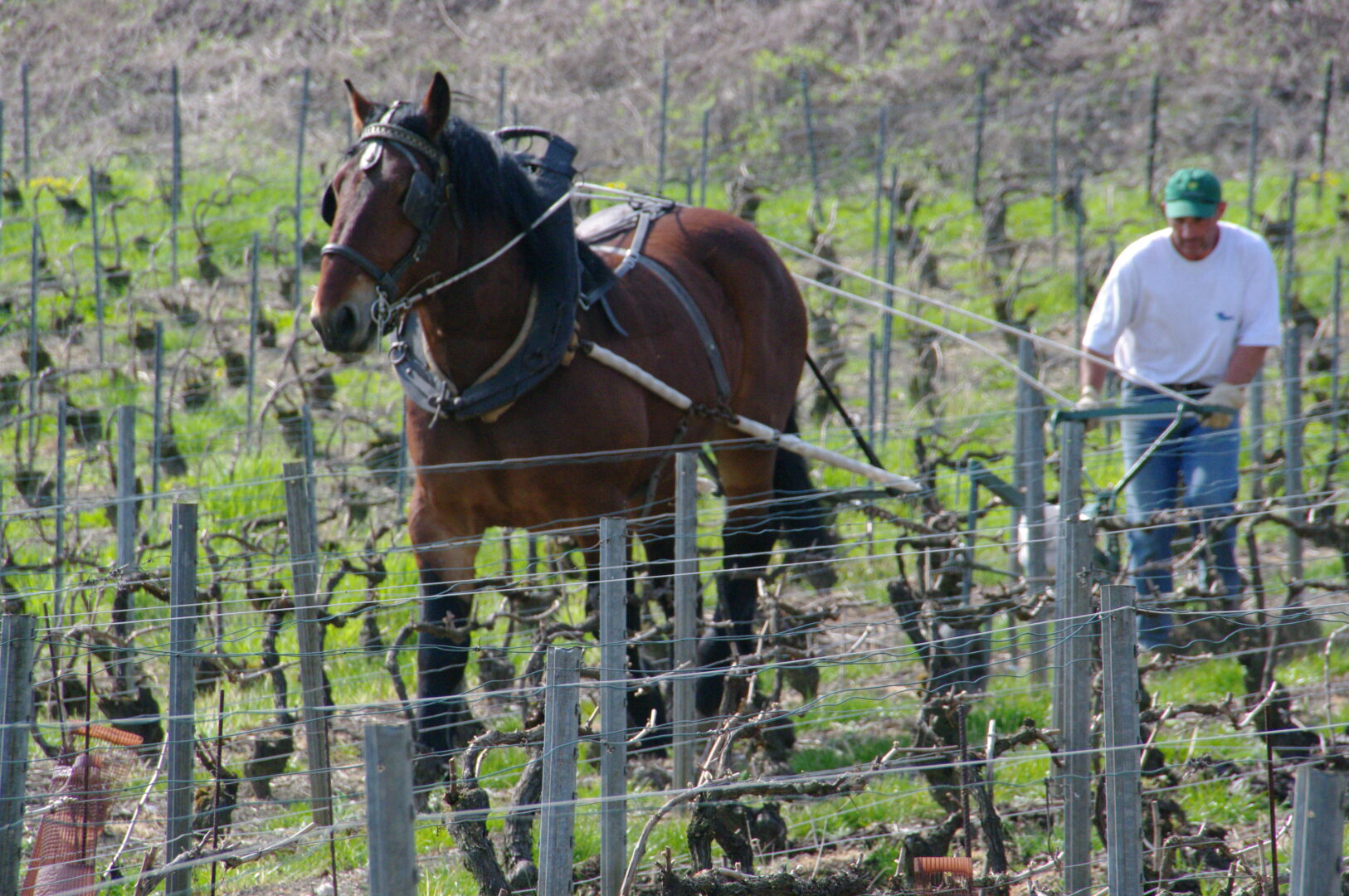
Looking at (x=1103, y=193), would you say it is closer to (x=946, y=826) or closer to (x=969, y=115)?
(x=969, y=115)

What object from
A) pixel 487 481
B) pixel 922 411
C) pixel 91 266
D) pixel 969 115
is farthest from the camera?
pixel 969 115

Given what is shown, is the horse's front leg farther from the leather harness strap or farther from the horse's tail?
the horse's tail

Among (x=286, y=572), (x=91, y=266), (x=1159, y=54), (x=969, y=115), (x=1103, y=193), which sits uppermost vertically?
(x=1159, y=54)

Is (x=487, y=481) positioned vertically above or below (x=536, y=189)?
below

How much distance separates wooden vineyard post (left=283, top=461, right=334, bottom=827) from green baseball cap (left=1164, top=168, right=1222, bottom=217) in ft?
11.0

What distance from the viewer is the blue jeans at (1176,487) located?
496 cm

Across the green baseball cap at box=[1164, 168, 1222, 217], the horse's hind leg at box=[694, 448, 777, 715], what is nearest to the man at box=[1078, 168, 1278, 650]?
the green baseball cap at box=[1164, 168, 1222, 217]

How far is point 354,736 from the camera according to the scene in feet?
15.2

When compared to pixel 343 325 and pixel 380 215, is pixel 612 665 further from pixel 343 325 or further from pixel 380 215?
pixel 380 215

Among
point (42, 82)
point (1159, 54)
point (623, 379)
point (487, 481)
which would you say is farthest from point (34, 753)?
point (1159, 54)

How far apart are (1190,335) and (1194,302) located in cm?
14

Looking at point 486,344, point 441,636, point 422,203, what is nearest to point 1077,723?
point 441,636

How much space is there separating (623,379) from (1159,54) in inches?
574

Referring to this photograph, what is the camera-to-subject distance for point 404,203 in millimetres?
3732
